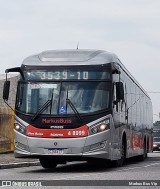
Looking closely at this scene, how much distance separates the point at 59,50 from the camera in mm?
18938

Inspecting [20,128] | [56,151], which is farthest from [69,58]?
[56,151]

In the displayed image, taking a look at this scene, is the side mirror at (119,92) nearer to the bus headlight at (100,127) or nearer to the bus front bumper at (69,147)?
the bus headlight at (100,127)

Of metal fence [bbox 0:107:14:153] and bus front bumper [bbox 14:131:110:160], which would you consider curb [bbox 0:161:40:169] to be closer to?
bus front bumper [bbox 14:131:110:160]

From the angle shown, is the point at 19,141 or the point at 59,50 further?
the point at 59,50

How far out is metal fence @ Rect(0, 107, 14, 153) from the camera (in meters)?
28.6

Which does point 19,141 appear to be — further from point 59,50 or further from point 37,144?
point 59,50

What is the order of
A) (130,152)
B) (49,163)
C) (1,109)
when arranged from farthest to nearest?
(1,109), (130,152), (49,163)

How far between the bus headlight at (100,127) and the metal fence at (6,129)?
469 inches

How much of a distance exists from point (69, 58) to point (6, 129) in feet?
37.6

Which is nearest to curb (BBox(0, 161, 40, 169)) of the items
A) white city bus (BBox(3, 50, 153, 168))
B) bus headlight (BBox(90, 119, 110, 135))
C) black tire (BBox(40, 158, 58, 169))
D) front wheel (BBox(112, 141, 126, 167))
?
black tire (BBox(40, 158, 58, 169))

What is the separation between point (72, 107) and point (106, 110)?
97cm

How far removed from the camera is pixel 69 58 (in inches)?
714

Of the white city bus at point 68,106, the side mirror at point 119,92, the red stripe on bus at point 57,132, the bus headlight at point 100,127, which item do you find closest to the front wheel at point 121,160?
the white city bus at point 68,106

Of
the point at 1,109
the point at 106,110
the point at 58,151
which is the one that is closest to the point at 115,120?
the point at 106,110
